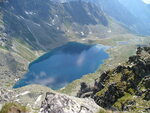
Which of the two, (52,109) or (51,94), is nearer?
(52,109)

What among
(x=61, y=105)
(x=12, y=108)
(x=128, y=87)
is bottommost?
(x=12, y=108)

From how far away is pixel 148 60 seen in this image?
93.1m

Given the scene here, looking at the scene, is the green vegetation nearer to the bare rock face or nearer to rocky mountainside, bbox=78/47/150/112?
the bare rock face

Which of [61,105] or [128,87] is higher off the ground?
[128,87]

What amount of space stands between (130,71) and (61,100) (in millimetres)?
70503

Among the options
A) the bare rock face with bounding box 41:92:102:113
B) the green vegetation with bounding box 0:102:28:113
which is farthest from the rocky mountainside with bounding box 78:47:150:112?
the green vegetation with bounding box 0:102:28:113

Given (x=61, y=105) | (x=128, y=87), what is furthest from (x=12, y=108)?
(x=128, y=87)

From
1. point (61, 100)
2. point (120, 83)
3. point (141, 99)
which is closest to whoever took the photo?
point (61, 100)

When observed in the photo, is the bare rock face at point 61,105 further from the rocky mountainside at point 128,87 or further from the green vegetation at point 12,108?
the rocky mountainside at point 128,87

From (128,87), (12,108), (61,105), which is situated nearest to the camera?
(12,108)

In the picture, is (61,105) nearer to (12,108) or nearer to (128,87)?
(12,108)

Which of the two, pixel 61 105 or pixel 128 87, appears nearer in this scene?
pixel 61 105

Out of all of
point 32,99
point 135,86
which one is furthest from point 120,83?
point 32,99

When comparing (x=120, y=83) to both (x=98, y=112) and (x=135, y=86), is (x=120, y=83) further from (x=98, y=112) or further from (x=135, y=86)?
(x=98, y=112)
